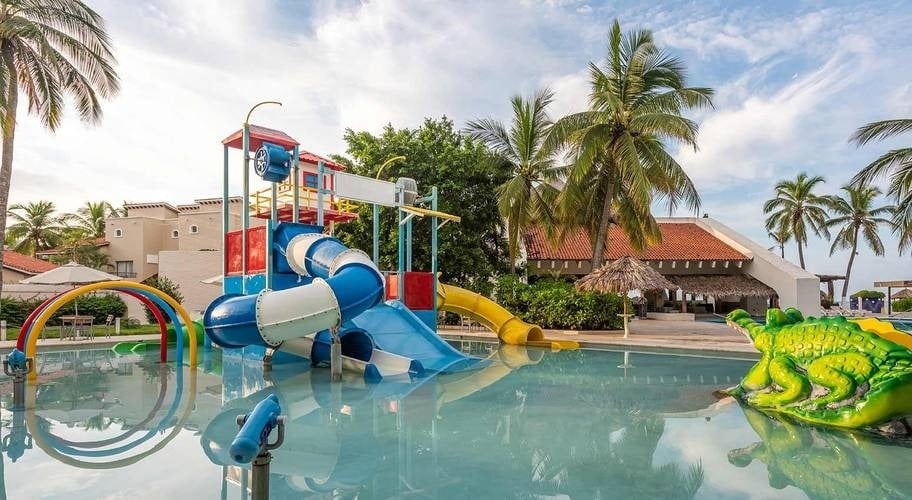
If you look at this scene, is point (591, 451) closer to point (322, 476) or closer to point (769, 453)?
point (769, 453)

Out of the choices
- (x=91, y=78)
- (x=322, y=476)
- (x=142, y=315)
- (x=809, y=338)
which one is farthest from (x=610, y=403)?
(x=142, y=315)

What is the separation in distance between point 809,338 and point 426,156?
1558 cm

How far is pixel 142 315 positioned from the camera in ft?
80.4

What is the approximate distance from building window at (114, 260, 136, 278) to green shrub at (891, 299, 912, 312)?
42.0m

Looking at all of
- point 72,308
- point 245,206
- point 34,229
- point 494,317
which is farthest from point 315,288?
point 34,229

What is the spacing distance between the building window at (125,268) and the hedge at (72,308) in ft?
23.0

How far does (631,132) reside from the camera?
18.1 meters

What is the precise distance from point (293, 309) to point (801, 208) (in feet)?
117

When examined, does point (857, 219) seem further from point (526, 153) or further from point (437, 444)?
point (437, 444)

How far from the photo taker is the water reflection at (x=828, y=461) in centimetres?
442

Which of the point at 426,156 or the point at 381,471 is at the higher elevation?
the point at 426,156

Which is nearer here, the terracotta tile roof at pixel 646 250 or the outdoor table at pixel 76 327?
the outdoor table at pixel 76 327

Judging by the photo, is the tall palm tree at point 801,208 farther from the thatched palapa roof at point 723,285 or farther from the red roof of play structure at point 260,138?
the red roof of play structure at point 260,138

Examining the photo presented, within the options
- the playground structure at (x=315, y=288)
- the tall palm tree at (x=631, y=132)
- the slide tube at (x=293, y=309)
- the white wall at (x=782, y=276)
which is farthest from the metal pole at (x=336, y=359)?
the white wall at (x=782, y=276)
